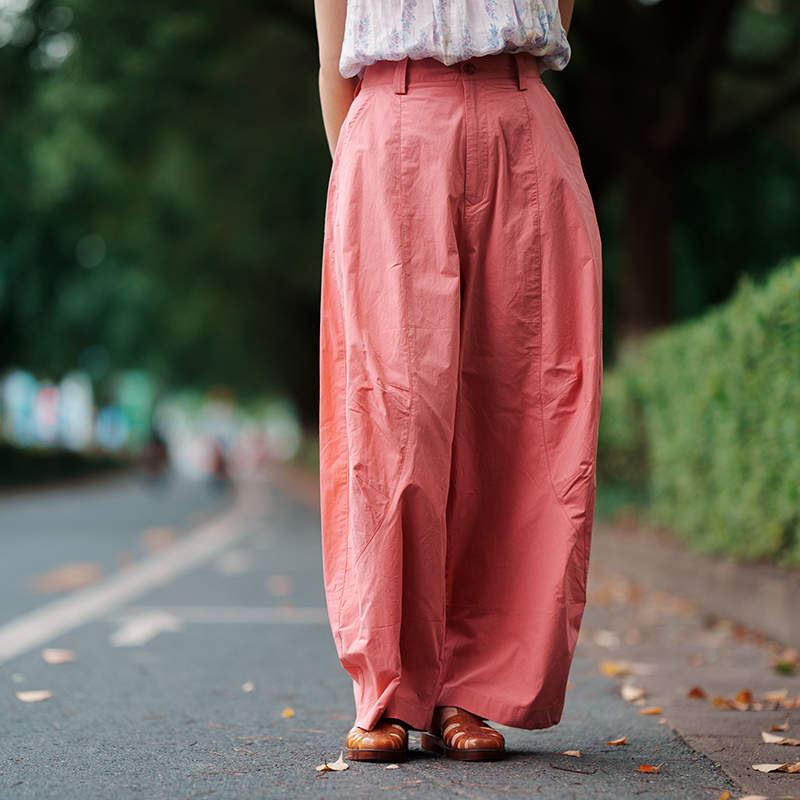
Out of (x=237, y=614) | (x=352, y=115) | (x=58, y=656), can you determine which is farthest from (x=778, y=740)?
(x=237, y=614)

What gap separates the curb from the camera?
14.9 ft

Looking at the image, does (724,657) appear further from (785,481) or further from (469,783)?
A: (469,783)

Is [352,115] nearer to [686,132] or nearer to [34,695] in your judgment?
[34,695]

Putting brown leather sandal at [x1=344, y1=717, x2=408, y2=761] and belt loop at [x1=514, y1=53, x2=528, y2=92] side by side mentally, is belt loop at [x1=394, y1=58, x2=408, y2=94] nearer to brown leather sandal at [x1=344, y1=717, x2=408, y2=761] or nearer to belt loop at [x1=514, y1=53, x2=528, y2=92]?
belt loop at [x1=514, y1=53, x2=528, y2=92]

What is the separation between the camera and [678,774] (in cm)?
249

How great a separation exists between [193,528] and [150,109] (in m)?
5.18

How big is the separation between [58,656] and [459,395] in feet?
7.68

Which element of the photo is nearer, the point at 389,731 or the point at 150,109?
the point at 389,731

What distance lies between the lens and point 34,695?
136 inches

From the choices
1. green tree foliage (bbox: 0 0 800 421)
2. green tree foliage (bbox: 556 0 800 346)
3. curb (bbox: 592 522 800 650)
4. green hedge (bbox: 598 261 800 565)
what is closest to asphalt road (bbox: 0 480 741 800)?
curb (bbox: 592 522 800 650)

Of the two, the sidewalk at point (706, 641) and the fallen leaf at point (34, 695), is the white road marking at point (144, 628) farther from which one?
the sidewalk at point (706, 641)

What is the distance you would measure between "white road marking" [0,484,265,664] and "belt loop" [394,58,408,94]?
2.70 m

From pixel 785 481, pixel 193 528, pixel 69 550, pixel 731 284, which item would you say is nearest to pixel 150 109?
pixel 193 528

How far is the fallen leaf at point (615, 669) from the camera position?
414cm
